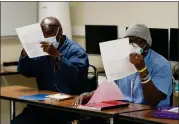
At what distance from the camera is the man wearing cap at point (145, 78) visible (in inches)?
100

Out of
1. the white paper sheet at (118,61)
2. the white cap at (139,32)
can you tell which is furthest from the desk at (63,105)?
the white cap at (139,32)

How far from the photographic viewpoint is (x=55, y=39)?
3211mm

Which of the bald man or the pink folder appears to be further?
the bald man

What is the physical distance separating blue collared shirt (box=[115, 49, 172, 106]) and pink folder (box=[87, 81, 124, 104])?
0.12 m

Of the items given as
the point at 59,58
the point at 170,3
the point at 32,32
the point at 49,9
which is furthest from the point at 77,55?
the point at 49,9

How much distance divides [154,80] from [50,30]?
0.95 metres

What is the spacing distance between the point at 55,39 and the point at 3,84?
6.29ft

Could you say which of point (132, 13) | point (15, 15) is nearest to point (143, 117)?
point (132, 13)

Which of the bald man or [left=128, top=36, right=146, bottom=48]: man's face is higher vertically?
[left=128, top=36, right=146, bottom=48]: man's face

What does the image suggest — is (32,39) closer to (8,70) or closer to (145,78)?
(145,78)

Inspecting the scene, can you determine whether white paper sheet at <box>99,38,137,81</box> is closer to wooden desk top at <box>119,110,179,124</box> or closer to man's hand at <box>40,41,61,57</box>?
wooden desk top at <box>119,110,179,124</box>

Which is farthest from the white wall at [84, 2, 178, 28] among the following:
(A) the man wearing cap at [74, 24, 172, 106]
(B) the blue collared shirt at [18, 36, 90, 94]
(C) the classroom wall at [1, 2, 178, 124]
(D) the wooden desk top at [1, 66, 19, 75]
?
(A) the man wearing cap at [74, 24, 172, 106]

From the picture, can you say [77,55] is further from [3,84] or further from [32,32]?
[3,84]

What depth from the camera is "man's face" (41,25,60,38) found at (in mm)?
3154
